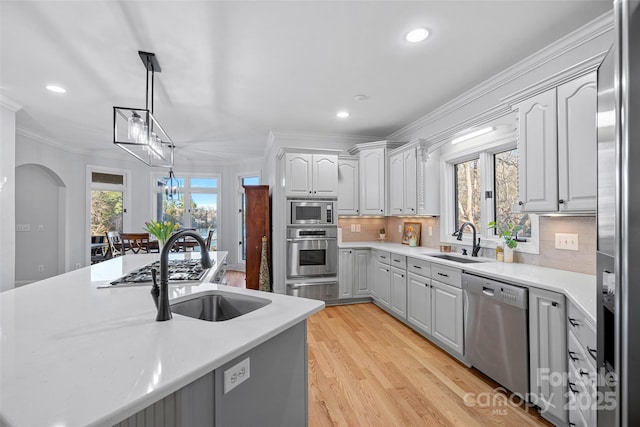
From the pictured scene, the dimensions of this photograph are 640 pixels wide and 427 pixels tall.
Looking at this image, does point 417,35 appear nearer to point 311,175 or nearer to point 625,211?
point 625,211

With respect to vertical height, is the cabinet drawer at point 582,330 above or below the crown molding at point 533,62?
below

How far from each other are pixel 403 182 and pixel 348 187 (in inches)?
37.0

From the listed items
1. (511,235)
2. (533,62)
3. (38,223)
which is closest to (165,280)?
(511,235)

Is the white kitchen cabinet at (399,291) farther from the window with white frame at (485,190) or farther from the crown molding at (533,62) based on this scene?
the crown molding at (533,62)

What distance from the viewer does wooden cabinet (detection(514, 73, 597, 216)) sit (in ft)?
5.94

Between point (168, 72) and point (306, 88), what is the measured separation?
133 cm

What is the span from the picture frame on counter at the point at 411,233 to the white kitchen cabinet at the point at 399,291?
0.65 m

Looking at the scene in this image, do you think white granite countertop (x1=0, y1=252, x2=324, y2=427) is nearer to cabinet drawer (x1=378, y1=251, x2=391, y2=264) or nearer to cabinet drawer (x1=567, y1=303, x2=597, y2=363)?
cabinet drawer (x1=567, y1=303, x2=597, y2=363)

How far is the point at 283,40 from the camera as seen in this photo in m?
2.27

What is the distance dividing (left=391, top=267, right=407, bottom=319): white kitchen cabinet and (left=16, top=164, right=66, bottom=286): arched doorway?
6.16 m

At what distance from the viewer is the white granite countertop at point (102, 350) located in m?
0.67

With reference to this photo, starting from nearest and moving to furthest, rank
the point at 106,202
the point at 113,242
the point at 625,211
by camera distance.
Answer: the point at 625,211, the point at 113,242, the point at 106,202

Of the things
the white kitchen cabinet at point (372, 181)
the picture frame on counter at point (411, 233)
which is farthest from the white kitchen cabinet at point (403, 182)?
the picture frame on counter at point (411, 233)

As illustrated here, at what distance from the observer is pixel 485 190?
3170mm
